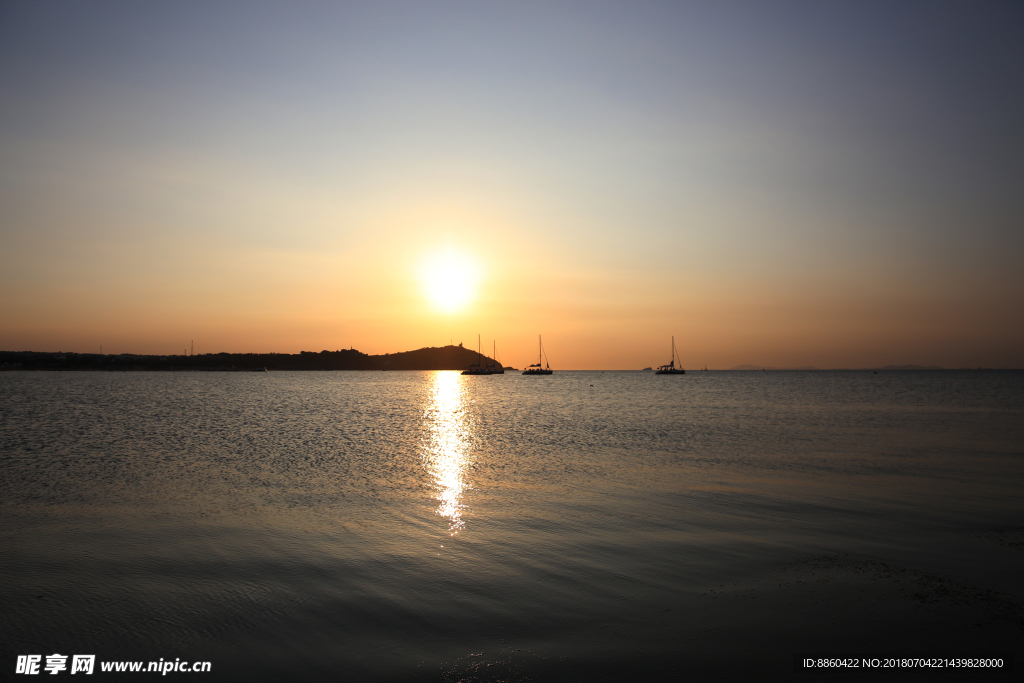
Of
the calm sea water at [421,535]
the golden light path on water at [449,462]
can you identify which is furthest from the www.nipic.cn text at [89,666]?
the golden light path on water at [449,462]

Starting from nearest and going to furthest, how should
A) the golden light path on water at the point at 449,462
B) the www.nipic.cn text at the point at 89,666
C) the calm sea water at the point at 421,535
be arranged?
1. the www.nipic.cn text at the point at 89,666
2. the calm sea water at the point at 421,535
3. the golden light path on water at the point at 449,462

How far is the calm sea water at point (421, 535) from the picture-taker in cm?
787

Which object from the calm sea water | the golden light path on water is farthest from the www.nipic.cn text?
the golden light path on water

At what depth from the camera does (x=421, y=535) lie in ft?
42.4

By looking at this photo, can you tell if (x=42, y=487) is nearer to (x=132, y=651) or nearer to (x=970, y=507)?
(x=132, y=651)

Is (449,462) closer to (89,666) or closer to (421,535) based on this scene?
(421,535)

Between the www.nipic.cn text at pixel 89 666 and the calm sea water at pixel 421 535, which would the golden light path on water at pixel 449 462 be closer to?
the calm sea water at pixel 421 535

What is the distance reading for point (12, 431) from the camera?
3228cm

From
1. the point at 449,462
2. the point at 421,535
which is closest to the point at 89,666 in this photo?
the point at 421,535

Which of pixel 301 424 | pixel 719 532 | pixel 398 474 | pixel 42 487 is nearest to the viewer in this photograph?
pixel 719 532

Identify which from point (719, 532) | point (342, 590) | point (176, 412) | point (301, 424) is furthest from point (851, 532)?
point (176, 412)

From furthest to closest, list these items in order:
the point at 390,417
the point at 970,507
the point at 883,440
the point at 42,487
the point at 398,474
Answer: the point at 390,417 < the point at 883,440 < the point at 398,474 < the point at 42,487 < the point at 970,507

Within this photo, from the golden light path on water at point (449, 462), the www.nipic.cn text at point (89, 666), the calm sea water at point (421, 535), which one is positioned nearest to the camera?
the www.nipic.cn text at point (89, 666)

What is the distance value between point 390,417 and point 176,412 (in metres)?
Result: 19.4
